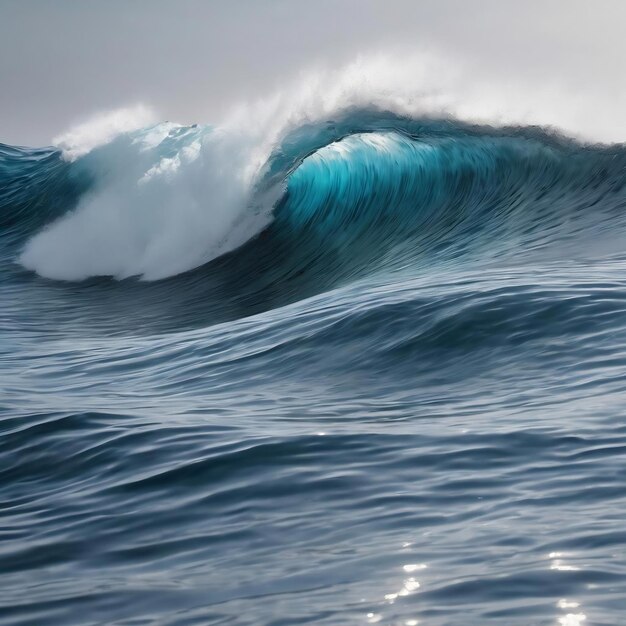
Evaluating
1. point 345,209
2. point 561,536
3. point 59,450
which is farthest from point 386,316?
point 345,209

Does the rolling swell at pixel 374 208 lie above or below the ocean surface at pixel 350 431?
above

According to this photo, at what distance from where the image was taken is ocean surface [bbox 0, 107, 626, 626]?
12.6ft

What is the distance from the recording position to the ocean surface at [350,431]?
385cm

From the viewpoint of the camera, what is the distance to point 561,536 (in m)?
4.08

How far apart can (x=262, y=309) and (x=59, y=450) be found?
8.31 m

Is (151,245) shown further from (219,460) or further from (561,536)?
(561,536)

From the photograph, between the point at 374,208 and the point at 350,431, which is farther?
the point at 374,208

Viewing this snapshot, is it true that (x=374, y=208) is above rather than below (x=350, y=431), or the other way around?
above

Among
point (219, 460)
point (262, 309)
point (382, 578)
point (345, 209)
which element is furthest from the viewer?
point (345, 209)

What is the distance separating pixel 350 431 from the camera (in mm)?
5969

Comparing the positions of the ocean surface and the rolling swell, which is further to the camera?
the rolling swell

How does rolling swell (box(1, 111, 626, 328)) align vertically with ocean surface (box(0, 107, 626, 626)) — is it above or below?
above

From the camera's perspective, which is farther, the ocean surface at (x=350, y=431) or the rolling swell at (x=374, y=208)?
the rolling swell at (x=374, y=208)

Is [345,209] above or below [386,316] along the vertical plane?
above
